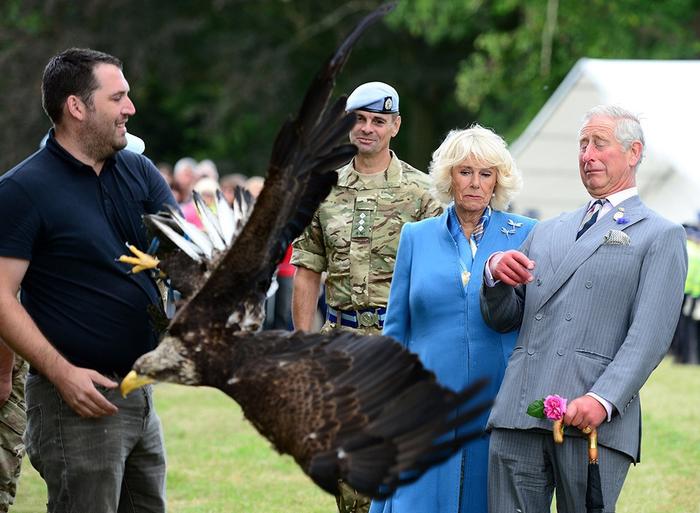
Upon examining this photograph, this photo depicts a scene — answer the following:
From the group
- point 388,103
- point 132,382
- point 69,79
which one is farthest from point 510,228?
point 69,79

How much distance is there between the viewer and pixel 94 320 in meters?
4.85

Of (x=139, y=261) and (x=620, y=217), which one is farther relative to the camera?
(x=139, y=261)

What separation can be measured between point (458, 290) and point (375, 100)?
1.37 meters

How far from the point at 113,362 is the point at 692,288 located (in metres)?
11.4

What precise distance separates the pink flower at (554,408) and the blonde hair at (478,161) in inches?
41.8

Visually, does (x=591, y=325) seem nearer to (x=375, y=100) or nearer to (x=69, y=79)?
(x=375, y=100)

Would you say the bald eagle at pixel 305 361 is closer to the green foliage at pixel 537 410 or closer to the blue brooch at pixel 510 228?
the green foliage at pixel 537 410

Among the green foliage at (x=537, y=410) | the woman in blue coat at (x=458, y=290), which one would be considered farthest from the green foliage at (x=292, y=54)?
the green foliage at (x=537, y=410)

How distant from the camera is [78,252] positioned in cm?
479

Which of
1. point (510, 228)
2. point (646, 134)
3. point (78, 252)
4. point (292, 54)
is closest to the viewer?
point (78, 252)

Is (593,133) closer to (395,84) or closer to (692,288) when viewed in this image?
(692,288)

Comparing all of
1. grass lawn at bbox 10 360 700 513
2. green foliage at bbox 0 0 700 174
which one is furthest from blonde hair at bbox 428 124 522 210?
green foliage at bbox 0 0 700 174

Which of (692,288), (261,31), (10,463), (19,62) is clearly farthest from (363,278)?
(261,31)

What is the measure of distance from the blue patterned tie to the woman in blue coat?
0.43m
